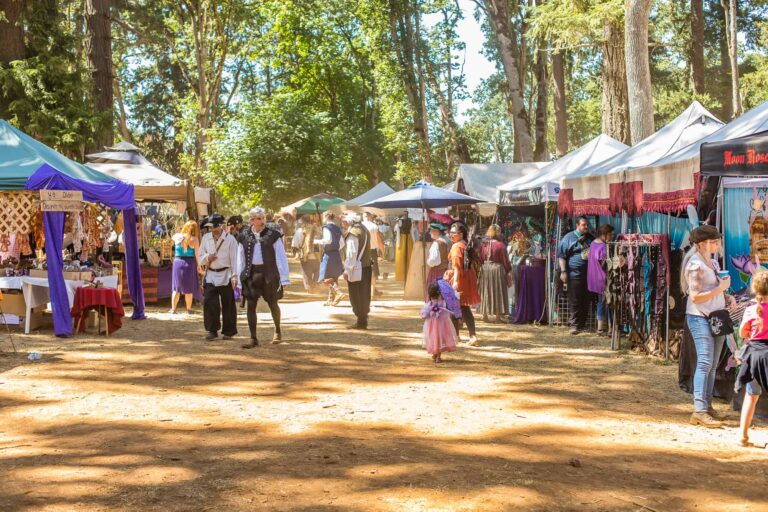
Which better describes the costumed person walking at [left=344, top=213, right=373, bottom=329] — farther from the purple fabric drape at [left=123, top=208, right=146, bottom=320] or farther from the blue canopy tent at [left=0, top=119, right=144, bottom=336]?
the purple fabric drape at [left=123, top=208, right=146, bottom=320]

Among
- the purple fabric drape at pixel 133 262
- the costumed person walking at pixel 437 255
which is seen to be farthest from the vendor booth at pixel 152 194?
the costumed person walking at pixel 437 255

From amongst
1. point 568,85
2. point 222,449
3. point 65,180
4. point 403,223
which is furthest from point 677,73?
point 222,449

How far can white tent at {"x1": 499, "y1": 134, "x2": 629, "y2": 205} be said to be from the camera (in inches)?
617

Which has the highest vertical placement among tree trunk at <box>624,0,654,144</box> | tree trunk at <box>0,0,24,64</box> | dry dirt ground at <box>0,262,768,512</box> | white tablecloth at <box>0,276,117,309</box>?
tree trunk at <box>0,0,24,64</box>

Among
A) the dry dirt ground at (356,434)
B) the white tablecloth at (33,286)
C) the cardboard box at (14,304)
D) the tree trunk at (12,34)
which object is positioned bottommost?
the dry dirt ground at (356,434)

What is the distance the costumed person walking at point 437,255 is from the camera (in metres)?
12.6

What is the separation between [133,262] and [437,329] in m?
7.46

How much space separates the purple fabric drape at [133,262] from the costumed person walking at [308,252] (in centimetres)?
717

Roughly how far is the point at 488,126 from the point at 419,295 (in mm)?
69831

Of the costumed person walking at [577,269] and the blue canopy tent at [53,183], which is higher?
the blue canopy tent at [53,183]

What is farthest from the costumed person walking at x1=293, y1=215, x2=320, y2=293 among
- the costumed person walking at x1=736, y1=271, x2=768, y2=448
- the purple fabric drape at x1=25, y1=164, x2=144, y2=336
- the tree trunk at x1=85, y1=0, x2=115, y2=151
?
the costumed person walking at x1=736, y1=271, x2=768, y2=448

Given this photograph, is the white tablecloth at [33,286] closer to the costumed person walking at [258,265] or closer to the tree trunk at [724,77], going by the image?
the costumed person walking at [258,265]

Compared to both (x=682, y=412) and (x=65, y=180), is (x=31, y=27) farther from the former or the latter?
(x=682, y=412)

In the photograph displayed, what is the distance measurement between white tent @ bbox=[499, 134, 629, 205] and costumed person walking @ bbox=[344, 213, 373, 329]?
309 cm
